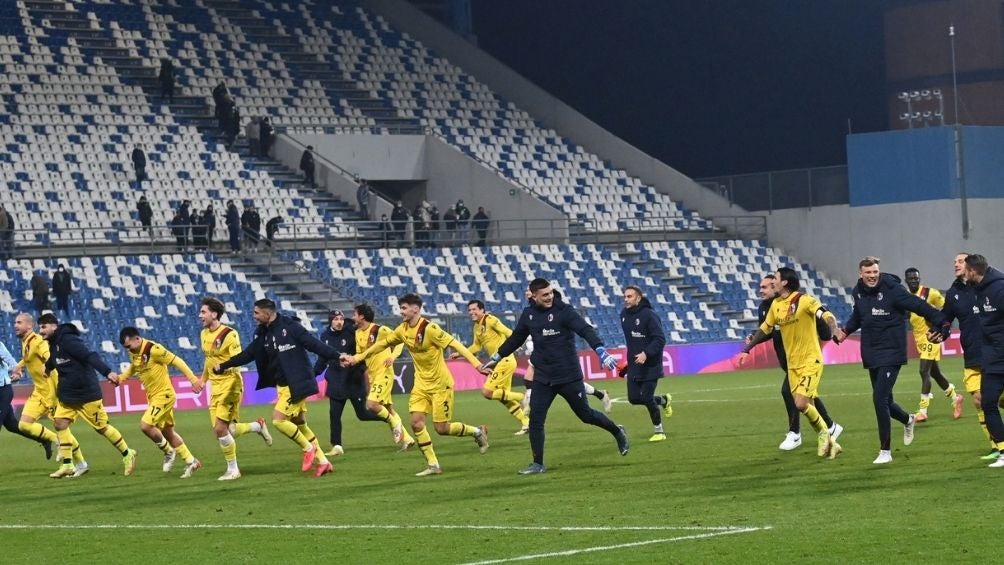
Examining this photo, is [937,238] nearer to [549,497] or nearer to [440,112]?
[440,112]

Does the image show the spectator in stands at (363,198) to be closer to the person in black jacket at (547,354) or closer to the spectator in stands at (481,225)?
the spectator in stands at (481,225)

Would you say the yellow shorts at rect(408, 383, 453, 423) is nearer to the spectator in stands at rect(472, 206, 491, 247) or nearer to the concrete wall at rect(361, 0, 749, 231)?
the spectator in stands at rect(472, 206, 491, 247)

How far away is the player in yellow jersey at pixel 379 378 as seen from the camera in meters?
23.7

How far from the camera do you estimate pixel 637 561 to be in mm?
12289

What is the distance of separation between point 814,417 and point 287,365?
6.30 meters

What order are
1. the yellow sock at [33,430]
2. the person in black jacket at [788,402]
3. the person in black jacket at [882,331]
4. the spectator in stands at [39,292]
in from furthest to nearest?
the spectator in stands at [39,292]
the yellow sock at [33,430]
the person in black jacket at [788,402]
the person in black jacket at [882,331]

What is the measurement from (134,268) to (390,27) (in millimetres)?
21919

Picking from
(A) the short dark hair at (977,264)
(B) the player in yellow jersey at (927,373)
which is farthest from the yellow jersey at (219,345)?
(B) the player in yellow jersey at (927,373)

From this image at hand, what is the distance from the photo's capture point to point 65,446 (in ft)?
72.6

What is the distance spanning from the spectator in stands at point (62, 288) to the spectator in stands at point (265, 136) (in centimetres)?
1280

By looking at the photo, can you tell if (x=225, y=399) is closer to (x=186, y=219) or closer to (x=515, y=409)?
(x=515, y=409)

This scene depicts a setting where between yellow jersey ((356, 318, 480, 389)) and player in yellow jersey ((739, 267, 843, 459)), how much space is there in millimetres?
3620

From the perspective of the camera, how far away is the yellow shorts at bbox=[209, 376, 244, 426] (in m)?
20.7

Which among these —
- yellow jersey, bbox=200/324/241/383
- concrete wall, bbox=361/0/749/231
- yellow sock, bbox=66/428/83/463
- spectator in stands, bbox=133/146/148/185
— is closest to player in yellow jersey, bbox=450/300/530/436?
yellow jersey, bbox=200/324/241/383
